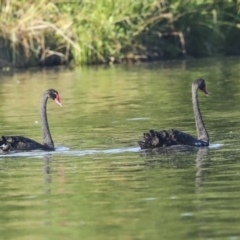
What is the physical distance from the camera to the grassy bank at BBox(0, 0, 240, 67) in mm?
33031

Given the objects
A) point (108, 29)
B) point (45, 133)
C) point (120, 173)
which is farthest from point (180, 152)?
point (108, 29)

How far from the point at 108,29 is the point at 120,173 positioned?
72.8ft

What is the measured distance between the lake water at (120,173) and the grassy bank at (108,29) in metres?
10.6

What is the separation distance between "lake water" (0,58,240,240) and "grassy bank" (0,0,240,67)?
10606mm

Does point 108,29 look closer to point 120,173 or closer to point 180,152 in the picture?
point 180,152

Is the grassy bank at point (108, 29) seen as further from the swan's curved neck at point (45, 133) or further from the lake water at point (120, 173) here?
the swan's curved neck at point (45, 133)

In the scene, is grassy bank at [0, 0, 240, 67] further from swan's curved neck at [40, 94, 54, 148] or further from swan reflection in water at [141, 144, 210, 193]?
swan reflection in water at [141, 144, 210, 193]

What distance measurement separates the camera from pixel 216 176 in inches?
417

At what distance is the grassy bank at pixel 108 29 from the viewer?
108ft

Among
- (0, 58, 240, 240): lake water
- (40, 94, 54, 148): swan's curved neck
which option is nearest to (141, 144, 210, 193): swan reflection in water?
(0, 58, 240, 240): lake water

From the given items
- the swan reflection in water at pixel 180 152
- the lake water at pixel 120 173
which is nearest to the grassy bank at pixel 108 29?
the lake water at pixel 120 173

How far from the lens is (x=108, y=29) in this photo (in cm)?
3300

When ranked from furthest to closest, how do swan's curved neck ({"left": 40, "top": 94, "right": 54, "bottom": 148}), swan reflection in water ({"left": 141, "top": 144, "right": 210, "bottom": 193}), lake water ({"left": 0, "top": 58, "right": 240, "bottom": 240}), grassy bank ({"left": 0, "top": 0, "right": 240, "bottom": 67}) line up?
grassy bank ({"left": 0, "top": 0, "right": 240, "bottom": 67}) → swan's curved neck ({"left": 40, "top": 94, "right": 54, "bottom": 148}) → swan reflection in water ({"left": 141, "top": 144, "right": 210, "bottom": 193}) → lake water ({"left": 0, "top": 58, "right": 240, "bottom": 240})

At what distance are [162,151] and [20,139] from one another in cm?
174
